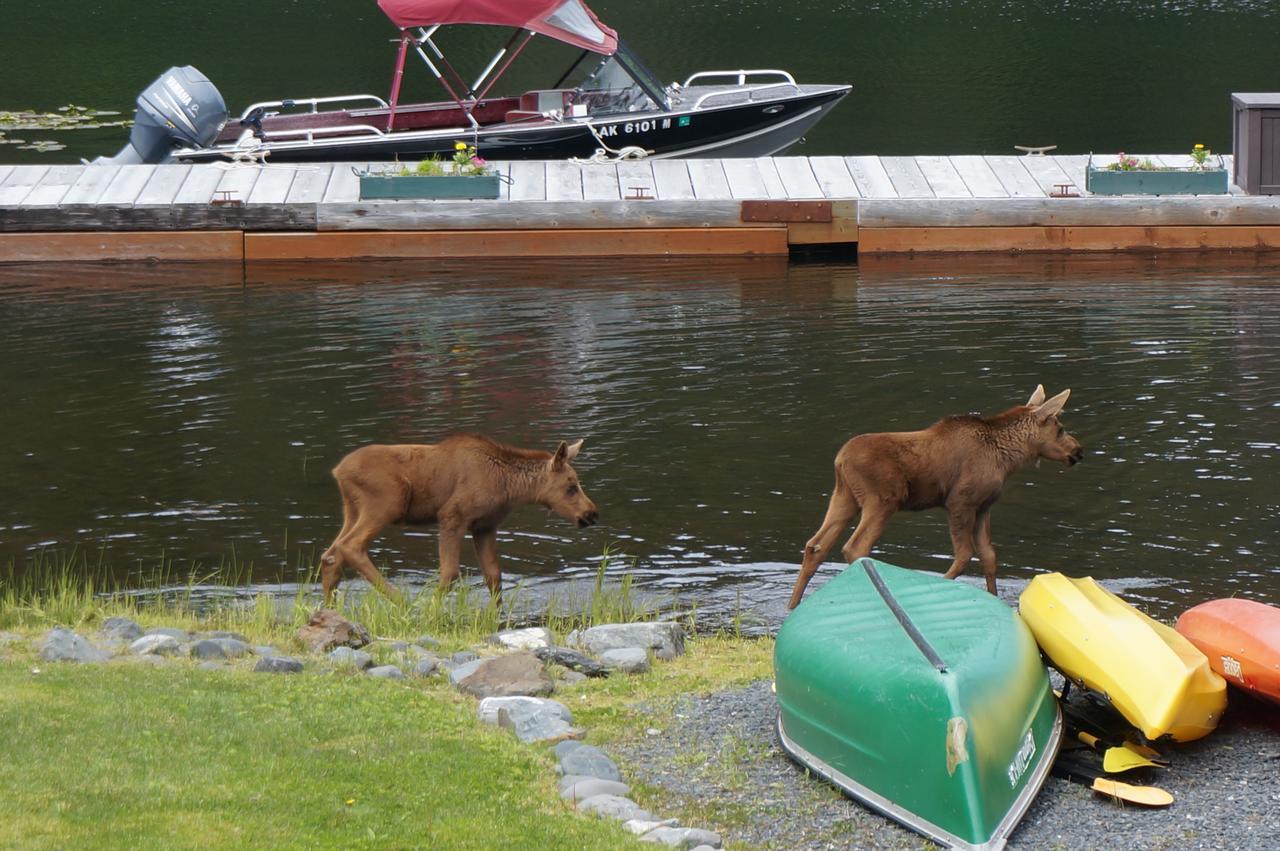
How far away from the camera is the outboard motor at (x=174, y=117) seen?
92.8 feet

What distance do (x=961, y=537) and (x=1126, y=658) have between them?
3088 millimetres

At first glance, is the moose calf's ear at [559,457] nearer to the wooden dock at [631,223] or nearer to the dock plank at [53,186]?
the wooden dock at [631,223]

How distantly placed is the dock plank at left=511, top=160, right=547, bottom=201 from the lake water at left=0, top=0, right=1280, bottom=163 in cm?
1160

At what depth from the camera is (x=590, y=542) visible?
14469mm

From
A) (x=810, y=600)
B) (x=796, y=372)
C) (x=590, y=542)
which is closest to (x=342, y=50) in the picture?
(x=796, y=372)

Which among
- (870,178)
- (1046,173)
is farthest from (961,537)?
(1046,173)

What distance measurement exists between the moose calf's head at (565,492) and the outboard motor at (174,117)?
17.9 m

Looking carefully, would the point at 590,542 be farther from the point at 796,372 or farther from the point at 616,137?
the point at 616,137

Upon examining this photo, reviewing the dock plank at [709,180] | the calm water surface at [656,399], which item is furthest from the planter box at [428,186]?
the dock plank at [709,180]

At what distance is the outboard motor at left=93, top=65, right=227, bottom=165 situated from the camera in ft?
92.8

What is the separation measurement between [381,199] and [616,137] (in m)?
5.28

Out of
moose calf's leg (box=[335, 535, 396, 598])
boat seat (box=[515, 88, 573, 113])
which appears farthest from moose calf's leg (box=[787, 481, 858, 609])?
boat seat (box=[515, 88, 573, 113])

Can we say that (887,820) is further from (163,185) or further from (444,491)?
(163,185)

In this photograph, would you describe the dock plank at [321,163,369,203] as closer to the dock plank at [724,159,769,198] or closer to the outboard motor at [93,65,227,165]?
the outboard motor at [93,65,227,165]
